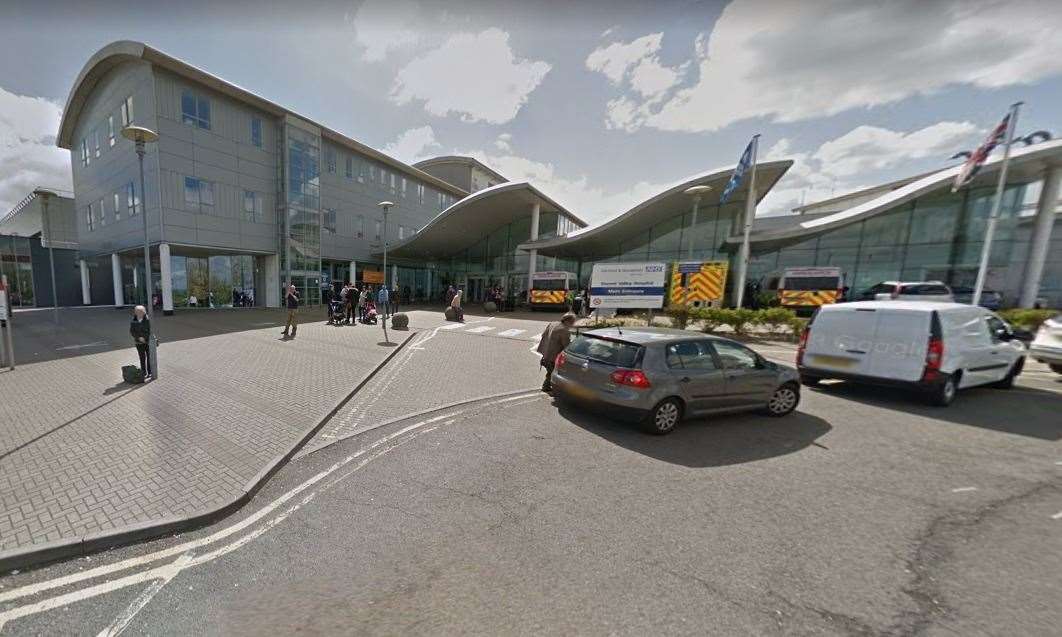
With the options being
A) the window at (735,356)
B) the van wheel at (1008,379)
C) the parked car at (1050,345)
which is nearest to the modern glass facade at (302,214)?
the window at (735,356)

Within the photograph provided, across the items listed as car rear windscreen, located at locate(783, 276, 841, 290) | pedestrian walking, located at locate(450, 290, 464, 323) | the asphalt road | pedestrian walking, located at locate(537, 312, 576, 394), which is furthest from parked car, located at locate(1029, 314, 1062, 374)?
pedestrian walking, located at locate(450, 290, 464, 323)

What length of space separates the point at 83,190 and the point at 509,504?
117 ft

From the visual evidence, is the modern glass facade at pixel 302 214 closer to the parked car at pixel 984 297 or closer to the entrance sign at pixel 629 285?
the entrance sign at pixel 629 285

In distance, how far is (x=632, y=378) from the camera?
4.68 meters

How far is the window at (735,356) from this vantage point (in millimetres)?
5297

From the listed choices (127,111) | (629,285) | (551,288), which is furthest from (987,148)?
(127,111)

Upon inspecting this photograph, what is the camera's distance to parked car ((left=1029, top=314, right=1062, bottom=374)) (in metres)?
8.00

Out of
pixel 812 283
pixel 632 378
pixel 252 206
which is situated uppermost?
pixel 252 206

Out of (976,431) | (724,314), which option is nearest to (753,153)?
(724,314)

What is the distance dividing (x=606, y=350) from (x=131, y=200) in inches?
1038

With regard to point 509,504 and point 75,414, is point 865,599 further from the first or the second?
point 75,414

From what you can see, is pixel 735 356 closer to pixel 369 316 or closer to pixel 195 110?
pixel 369 316

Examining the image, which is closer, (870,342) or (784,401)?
(784,401)

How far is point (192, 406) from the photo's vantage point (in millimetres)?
5477
